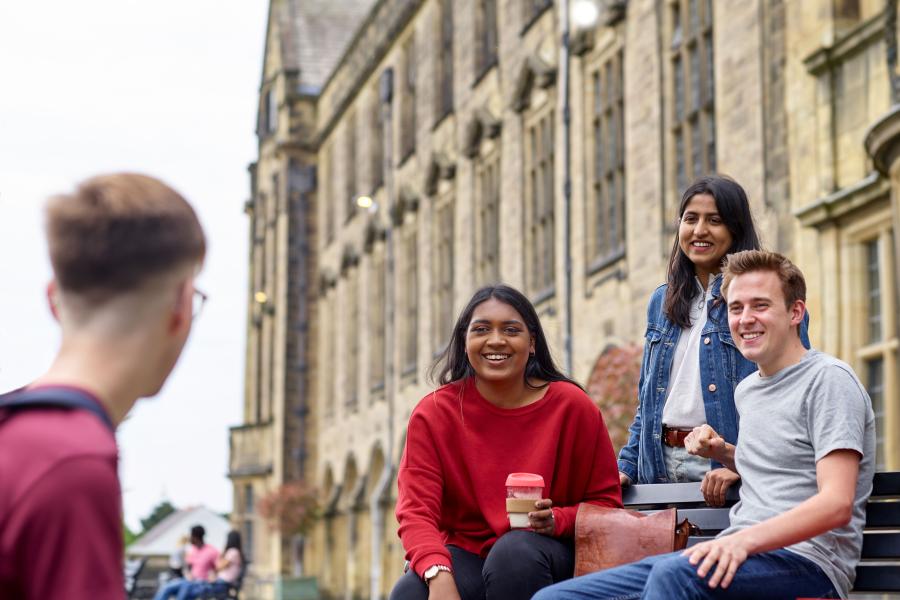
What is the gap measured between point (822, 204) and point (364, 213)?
22817mm

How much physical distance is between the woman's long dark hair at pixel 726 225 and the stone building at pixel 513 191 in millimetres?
744

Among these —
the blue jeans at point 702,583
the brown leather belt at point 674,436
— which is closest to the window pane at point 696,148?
the brown leather belt at point 674,436

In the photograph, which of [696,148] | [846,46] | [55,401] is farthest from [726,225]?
[696,148]

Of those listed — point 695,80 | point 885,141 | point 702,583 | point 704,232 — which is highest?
point 695,80

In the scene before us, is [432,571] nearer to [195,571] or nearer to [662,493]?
[662,493]

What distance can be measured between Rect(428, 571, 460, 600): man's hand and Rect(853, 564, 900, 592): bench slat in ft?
3.92

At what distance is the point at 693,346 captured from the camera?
4.95 metres

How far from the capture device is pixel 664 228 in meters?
17.7

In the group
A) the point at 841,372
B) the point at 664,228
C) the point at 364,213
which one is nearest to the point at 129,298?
the point at 841,372

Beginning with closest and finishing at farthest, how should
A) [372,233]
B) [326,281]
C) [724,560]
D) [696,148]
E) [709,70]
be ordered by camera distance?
[724,560] < [709,70] < [696,148] < [372,233] < [326,281]

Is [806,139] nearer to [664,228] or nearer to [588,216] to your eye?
[664,228]

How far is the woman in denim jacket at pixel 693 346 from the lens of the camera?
481 cm

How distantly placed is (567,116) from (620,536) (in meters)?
16.0

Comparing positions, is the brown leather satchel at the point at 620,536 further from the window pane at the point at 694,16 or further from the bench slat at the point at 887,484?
the window pane at the point at 694,16
